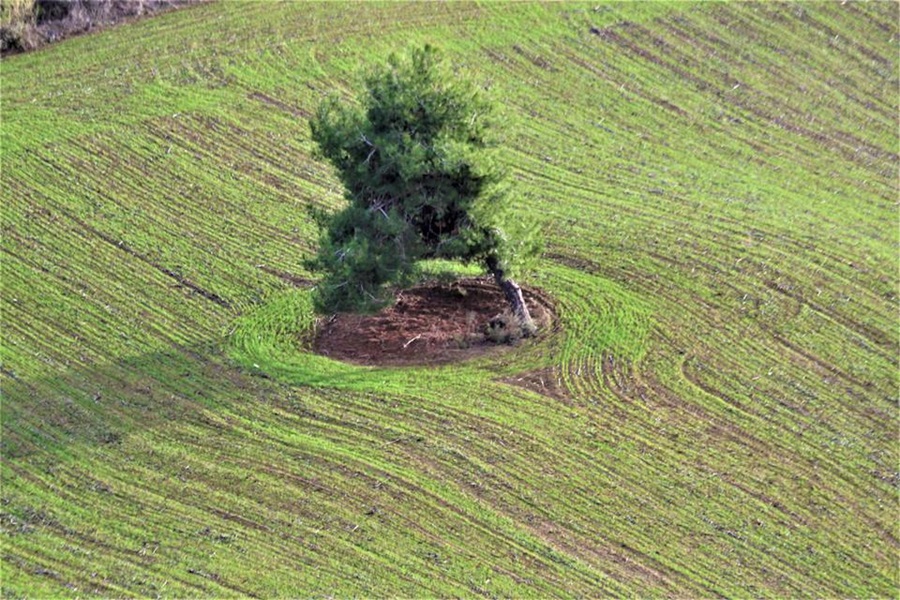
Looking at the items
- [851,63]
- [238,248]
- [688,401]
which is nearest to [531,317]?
[688,401]

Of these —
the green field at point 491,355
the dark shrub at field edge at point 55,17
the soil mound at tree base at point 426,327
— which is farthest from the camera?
the dark shrub at field edge at point 55,17

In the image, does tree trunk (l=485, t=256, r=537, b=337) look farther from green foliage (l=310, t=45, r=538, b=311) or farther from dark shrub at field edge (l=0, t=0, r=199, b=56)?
dark shrub at field edge (l=0, t=0, r=199, b=56)

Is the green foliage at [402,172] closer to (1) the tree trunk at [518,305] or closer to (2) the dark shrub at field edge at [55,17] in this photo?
(1) the tree trunk at [518,305]

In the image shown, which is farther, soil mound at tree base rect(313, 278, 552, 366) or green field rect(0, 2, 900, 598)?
soil mound at tree base rect(313, 278, 552, 366)

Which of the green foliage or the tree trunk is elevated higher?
the green foliage

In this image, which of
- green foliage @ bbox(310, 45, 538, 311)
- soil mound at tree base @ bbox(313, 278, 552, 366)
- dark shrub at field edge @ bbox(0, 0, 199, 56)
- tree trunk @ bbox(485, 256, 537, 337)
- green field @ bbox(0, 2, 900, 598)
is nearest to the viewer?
green field @ bbox(0, 2, 900, 598)

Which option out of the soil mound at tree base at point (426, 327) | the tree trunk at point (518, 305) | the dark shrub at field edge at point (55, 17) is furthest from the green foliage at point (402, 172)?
the dark shrub at field edge at point (55, 17)

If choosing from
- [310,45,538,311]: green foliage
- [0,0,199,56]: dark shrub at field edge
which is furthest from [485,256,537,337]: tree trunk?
[0,0,199,56]: dark shrub at field edge
